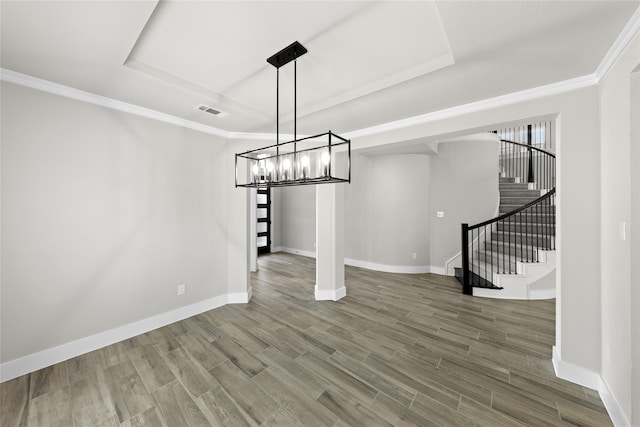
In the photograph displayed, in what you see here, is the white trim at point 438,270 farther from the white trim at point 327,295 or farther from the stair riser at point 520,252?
the white trim at point 327,295

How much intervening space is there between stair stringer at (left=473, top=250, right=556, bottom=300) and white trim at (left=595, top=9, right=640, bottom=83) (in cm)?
297

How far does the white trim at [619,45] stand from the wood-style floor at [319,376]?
251cm

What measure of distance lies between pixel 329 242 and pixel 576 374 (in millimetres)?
2878

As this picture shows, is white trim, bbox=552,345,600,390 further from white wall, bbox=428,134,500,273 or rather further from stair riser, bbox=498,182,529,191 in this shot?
stair riser, bbox=498,182,529,191

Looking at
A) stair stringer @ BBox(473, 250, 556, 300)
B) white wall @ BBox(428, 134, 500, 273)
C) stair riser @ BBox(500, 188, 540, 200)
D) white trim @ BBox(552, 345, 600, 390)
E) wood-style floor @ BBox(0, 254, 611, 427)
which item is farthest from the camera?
stair riser @ BBox(500, 188, 540, 200)

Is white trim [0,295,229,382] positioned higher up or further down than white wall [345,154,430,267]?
further down

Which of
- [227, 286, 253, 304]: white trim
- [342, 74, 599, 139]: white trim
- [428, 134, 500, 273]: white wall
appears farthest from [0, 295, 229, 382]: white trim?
[428, 134, 500, 273]: white wall

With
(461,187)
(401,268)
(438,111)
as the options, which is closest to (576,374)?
(438,111)

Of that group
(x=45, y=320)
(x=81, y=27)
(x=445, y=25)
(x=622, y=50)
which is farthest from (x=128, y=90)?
(x=622, y=50)

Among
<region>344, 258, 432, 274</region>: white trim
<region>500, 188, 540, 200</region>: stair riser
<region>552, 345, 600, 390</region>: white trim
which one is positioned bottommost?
<region>552, 345, 600, 390</region>: white trim

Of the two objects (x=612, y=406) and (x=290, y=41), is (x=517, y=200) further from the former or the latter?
(x=290, y=41)

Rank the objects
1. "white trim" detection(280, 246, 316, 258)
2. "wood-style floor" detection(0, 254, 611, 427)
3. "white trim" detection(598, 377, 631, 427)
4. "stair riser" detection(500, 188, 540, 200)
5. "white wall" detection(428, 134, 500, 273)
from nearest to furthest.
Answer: "white trim" detection(598, 377, 631, 427), "wood-style floor" detection(0, 254, 611, 427), "white wall" detection(428, 134, 500, 273), "stair riser" detection(500, 188, 540, 200), "white trim" detection(280, 246, 316, 258)

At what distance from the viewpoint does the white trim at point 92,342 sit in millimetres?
2145

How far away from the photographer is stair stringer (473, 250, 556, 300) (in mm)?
3910
